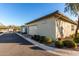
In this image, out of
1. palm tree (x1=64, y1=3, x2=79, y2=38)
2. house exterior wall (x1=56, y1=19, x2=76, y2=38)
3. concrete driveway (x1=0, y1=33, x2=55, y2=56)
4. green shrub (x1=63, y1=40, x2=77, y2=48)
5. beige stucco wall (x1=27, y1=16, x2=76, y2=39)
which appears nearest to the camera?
concrete driveway (x1=0, y1=33, x2=55, y2=56)

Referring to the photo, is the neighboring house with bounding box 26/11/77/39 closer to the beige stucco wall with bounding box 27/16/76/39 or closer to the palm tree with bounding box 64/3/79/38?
the beige stucco wall with bounding box 27/16/76/39

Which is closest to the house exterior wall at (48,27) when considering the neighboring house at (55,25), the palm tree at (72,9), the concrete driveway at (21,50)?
the neighboring house at (55,25)

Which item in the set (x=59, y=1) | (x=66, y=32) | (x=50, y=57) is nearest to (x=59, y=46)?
(x=50, y=57)

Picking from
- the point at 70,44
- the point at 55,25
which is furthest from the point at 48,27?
the point at 70,44

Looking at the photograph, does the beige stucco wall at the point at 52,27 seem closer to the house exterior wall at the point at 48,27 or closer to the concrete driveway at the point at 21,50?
the house exterior wall at the point at 48,27

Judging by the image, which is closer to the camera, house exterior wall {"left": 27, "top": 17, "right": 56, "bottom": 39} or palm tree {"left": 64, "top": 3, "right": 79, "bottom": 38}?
palm tree {"left": 64, "top": 3, "right": 79, "bottom": 38}

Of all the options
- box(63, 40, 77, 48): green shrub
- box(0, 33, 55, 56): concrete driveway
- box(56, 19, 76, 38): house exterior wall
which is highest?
box(56, 19, 76, 38): house exterior wall

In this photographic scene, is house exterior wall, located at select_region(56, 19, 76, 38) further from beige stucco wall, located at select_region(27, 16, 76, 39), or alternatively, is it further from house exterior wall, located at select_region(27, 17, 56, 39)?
house exterior wall, located at select_region(27, 17, 56, 39)

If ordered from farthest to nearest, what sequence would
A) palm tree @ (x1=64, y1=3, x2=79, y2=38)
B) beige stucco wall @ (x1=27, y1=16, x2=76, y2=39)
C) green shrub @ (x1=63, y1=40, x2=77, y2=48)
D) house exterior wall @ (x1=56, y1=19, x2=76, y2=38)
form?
house exterior wall @ (x1=56, y1=19, x2=76, y2=38)
beige stucco wall @ (x1=27, y1=16, x2=76, y2=39)
palm tree @ (x1=64, y1=3, x2=79, y2=38)
green shrub @ (x1=63, y1=40, x2=77, y2=48)

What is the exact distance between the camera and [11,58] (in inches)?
308

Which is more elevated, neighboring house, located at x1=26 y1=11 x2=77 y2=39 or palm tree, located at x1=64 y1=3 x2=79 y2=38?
palm tree, located at x1=64 y1=3 x2=79 y2=38

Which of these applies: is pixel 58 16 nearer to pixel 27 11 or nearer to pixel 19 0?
pixel 27 11

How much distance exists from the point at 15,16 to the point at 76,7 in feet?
16.9

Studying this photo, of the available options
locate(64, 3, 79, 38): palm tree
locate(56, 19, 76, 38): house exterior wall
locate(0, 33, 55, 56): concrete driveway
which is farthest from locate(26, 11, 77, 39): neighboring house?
locate(0, 33, 55, 56): concrete driveway
